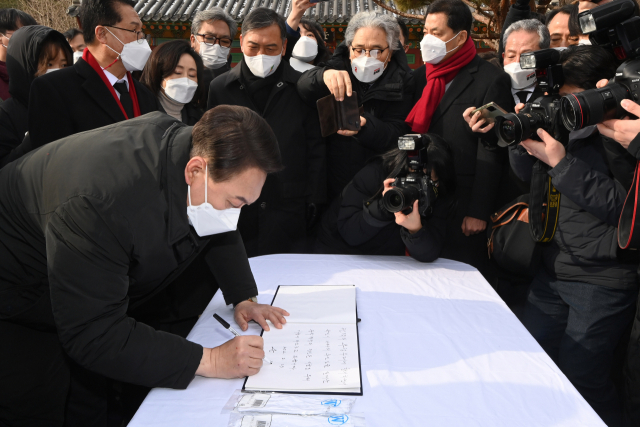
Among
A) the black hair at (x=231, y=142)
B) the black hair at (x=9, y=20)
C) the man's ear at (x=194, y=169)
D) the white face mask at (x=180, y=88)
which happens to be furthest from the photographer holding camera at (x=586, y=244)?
the black hair at (x=9, y=20)

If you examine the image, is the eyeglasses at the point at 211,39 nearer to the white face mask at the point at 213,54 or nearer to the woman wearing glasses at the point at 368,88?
the white face mask at the point at 213,54

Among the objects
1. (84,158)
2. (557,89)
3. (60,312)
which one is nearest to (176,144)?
(84,158)

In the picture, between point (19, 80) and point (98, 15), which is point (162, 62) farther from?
point (19, 80)

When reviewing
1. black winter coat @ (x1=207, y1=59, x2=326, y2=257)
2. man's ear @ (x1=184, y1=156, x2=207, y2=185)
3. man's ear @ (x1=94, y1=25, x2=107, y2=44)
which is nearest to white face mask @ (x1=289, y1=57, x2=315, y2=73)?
black winter coat @ (x1=207, y1=59, x2=326, y2=257)

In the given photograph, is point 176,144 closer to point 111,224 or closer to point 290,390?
point 111,224

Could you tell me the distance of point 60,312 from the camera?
1.11 meters

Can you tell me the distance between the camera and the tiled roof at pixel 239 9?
9852mm

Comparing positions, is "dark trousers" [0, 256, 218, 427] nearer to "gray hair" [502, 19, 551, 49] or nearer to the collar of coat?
the collar of coat

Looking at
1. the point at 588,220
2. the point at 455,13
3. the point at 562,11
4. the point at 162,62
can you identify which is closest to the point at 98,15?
the point at 162,62

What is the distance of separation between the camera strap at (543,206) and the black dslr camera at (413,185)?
37cm

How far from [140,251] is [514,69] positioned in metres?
2.08

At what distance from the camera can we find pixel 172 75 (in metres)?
2.51

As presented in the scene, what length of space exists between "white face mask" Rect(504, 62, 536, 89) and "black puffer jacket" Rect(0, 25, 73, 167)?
228 centimetres

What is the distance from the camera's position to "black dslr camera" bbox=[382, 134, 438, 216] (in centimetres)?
185
